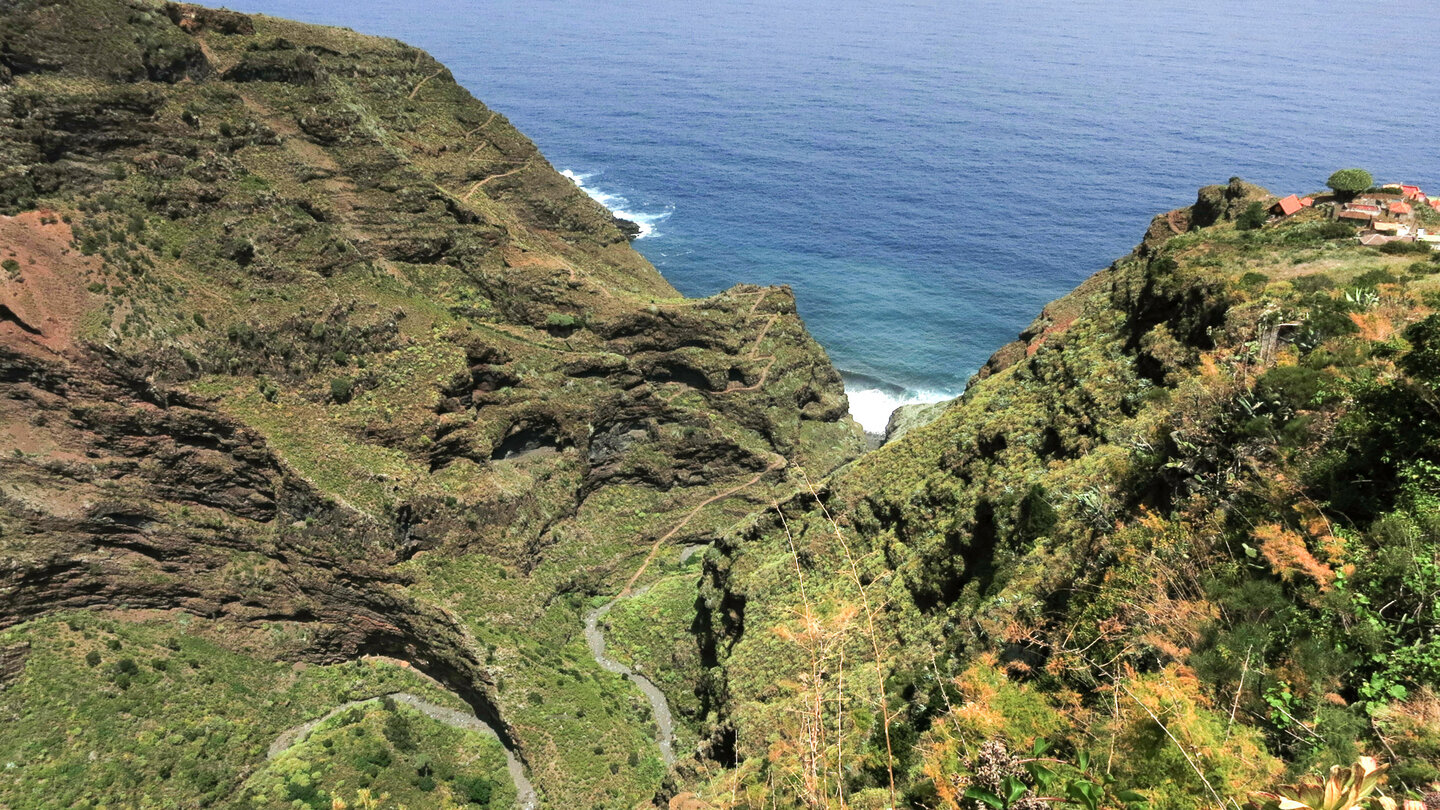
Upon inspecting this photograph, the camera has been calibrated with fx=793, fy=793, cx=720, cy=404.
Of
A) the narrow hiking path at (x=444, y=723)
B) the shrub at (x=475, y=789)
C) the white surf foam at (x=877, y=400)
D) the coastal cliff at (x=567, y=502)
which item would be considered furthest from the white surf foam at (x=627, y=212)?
the shrub at (x=475, y=789)

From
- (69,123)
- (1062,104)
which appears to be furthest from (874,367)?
(1062,104)

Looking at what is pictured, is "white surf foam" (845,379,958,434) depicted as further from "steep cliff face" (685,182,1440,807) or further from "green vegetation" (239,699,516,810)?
"green vegetation" (239,699,516,810)

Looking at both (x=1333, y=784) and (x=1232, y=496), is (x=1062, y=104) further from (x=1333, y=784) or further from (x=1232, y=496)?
(x=1333, y=784)

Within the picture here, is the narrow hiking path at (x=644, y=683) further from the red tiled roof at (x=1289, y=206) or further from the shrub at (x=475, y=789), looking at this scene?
the red tiled roof at (x=1289, y=206)

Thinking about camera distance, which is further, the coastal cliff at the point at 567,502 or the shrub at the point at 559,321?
the shrub at the point at 559,321

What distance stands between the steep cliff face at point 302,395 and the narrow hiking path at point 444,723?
3.97 ft

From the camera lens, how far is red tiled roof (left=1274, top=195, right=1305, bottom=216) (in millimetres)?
40344

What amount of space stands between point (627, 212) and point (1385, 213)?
369ft

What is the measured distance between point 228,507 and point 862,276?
92676 millimetres

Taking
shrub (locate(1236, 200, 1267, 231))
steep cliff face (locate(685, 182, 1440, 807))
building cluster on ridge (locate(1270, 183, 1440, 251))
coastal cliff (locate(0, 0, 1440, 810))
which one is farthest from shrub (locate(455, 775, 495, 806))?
building cluster on ridge (locate(1270, 183, 1440, 251))

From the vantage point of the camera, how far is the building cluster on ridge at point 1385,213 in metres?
33.0

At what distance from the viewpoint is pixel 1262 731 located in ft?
46.5

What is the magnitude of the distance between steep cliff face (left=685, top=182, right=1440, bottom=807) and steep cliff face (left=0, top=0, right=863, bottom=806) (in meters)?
18.8

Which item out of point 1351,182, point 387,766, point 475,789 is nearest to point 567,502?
point 475,789
